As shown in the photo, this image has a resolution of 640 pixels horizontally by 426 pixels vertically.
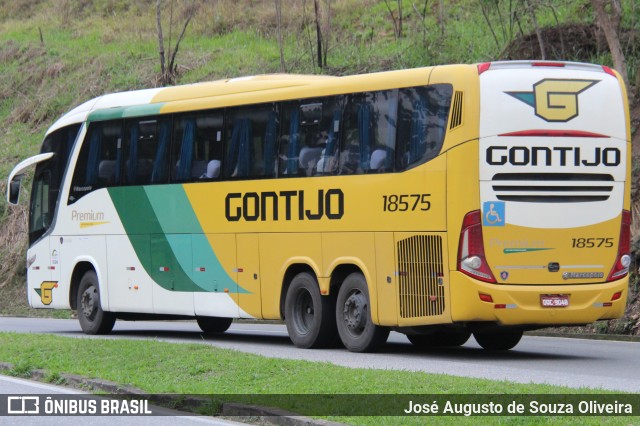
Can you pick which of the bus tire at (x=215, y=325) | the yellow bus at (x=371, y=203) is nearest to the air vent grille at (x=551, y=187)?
the yellow bus at (x=371, y=203)

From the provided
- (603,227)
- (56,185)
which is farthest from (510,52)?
(603,227)

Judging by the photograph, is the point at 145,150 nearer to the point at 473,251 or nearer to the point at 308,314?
the point at 308,314

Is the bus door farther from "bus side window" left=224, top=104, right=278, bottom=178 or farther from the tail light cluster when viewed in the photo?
the tail light cluster

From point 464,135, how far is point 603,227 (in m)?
2.29

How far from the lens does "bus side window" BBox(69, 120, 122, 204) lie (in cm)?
2380

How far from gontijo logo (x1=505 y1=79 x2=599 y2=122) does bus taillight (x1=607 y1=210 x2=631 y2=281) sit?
1636 millimetres

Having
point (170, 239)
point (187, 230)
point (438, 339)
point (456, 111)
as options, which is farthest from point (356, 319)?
point (170, 239)

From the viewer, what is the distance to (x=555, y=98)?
17469 millimetres

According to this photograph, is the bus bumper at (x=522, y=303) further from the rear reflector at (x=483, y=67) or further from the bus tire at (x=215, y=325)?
the bus tire at (x=215, y=325)

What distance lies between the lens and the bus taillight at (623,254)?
699 inches

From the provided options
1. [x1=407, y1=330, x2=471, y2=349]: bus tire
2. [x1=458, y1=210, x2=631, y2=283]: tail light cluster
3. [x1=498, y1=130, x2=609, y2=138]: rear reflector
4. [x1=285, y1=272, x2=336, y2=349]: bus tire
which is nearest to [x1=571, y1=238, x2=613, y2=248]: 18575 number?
[x1=458, y1=210, x2=631, y2=283]: tail light cluster

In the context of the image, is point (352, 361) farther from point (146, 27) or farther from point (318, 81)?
point (146, 27)

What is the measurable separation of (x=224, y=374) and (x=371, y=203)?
5099mm

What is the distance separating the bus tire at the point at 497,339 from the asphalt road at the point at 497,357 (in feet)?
0.56
